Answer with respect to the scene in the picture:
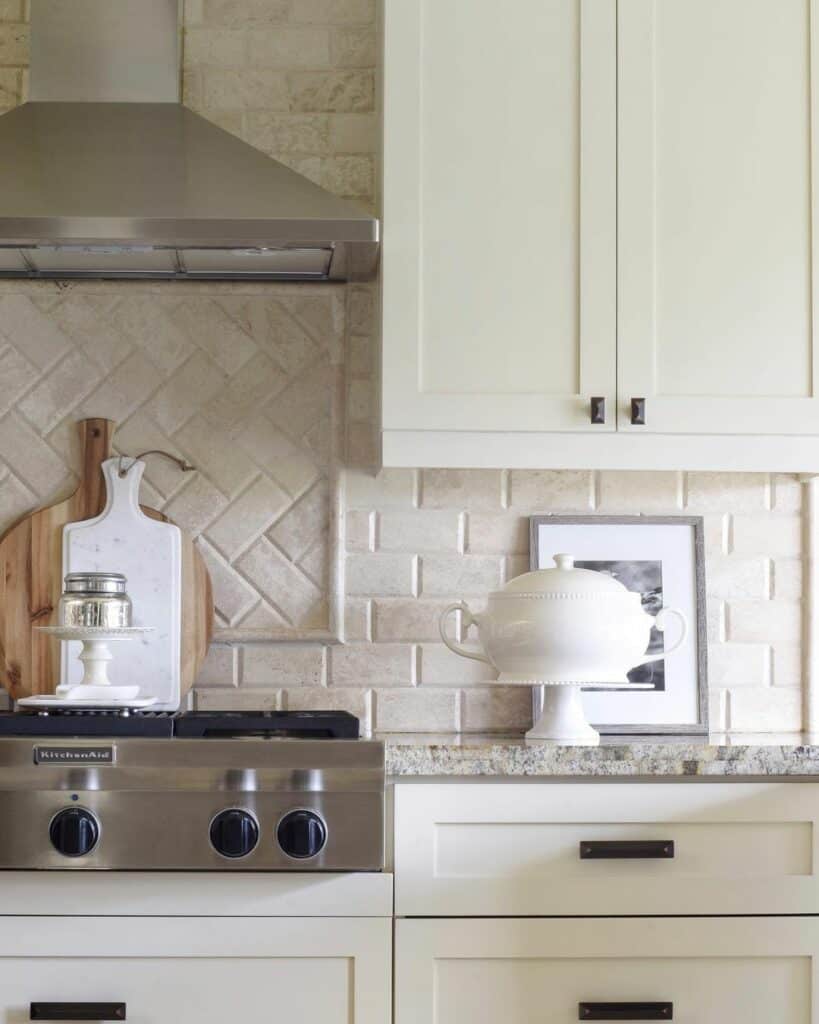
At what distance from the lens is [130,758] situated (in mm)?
1751

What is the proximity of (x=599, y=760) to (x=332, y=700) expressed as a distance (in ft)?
2.34

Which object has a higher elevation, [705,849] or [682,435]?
[682,435]

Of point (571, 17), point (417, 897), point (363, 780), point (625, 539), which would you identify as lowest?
point (417, 897)

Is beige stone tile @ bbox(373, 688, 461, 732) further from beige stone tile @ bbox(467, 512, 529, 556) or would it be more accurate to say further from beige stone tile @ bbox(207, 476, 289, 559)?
beige stone tile @ bbox(207, 476, 289, 559)

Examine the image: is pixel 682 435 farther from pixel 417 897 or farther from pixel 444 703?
pixel 417 897

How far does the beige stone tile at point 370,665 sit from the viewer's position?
2.39 meters

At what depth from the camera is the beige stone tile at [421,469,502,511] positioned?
2.43 metres

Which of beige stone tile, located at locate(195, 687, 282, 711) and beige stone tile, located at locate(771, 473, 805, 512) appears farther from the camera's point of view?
beige stone tile, located at locate(771, 473, 805, 512)

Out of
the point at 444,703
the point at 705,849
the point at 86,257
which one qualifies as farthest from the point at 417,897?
the point at 86,257

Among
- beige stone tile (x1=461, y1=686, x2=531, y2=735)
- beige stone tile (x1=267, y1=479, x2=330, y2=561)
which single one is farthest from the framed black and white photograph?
beige stone tile (x1=267, y1=479, x2=330, y2=561)

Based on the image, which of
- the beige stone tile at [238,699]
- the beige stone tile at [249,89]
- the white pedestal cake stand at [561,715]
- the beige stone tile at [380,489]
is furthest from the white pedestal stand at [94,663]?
the beige stone tile at [249,89]

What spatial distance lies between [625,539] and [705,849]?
2.45 ft

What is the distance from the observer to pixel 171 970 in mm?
1753

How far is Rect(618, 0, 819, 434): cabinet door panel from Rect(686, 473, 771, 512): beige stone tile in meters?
0.36
